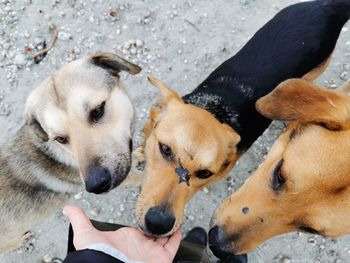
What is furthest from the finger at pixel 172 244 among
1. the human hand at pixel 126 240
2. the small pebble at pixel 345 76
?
the small pebble at pixel 345 76

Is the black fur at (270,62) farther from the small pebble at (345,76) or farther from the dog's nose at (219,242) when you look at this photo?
the small pebble at (345,76)

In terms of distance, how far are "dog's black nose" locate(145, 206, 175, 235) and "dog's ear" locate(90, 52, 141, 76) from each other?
4.46ft

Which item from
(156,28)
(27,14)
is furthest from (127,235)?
(27,14)

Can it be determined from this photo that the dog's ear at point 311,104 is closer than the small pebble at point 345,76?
Yes

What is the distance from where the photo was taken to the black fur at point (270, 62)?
365 cm

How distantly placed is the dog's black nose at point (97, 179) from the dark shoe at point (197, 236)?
144 centimetres

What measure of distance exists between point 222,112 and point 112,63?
1161mm

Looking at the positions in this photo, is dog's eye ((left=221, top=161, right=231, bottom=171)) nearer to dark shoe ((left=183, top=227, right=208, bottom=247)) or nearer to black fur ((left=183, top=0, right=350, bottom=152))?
black fur ((left=183, top=0, right=350, bottom=152))

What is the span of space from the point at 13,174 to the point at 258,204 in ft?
7.59

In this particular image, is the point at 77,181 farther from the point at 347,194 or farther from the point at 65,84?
the point at 347,194

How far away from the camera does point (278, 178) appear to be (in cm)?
276

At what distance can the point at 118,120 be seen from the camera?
11.3ft

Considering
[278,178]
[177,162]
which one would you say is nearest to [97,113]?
[177,162]

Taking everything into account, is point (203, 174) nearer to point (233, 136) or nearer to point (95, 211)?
point (233, 136)
